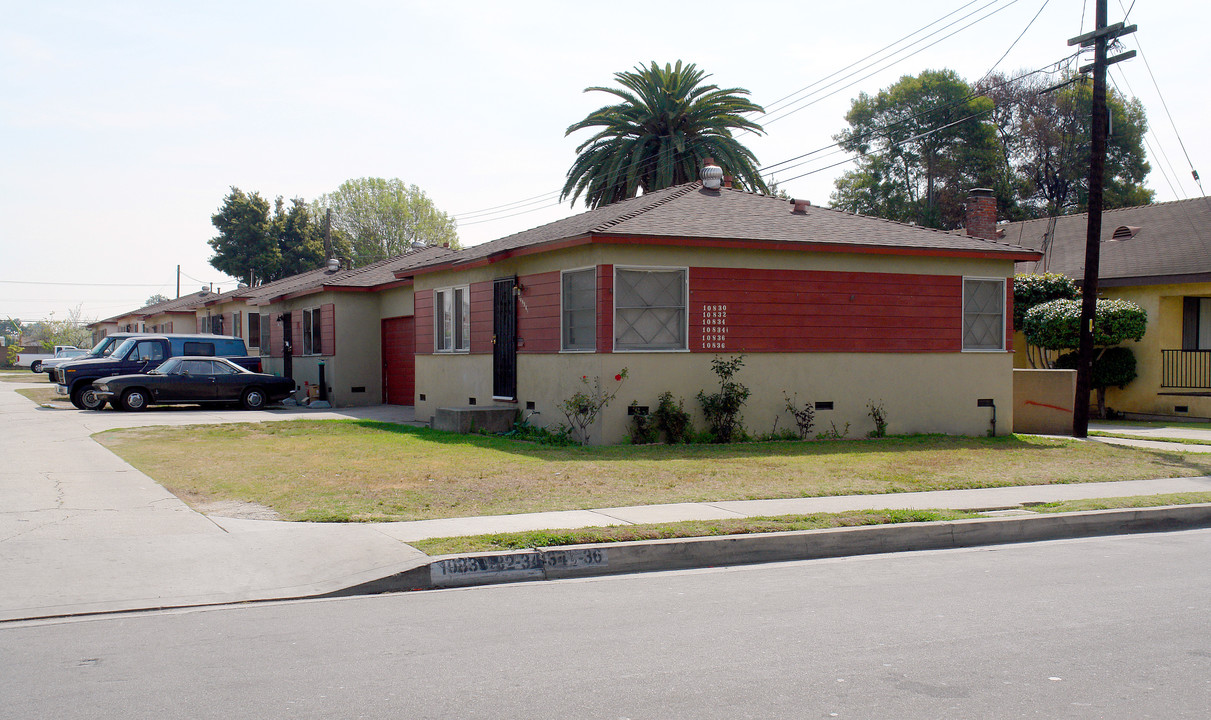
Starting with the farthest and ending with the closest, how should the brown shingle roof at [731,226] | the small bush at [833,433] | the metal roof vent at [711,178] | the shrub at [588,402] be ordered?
the metal roof vent at [711,178]
the small bush at [833,433]
the brown shingle roof at [731,226]
the shrub at [588,402]

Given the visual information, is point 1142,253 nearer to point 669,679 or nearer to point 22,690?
point 669,679

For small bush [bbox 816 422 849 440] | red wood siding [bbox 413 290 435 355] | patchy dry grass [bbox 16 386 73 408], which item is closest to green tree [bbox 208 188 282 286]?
patchy dry grass [bbox 16 386 73 408]

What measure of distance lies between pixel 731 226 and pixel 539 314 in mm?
3788

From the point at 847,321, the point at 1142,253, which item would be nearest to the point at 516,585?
the point at 847,321

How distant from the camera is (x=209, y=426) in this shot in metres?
18.5

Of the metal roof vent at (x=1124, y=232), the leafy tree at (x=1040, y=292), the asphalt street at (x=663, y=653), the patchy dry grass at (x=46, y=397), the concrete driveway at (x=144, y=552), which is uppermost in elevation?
the metal roof vent at (x=1124, y=232)

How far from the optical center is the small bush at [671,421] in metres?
15.8

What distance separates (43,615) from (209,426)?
12954 millimetres

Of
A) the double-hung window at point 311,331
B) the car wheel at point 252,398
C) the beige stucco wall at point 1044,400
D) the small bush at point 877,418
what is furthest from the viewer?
the double-hung window at point 311,331

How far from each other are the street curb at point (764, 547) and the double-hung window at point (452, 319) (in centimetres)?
1266

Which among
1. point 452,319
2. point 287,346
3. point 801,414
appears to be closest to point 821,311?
point 801,414

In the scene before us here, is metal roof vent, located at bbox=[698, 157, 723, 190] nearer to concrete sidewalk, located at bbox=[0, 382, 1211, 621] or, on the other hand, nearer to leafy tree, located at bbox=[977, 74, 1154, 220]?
concrete sidewalk, located at bbox=[0, 382, 1211, 621]

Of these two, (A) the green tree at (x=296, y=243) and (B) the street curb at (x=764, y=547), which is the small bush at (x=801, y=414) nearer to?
(B) the street curb at (x=764, y=547)

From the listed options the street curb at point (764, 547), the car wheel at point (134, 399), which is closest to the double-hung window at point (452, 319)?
the car wheel at point (134, 399)
